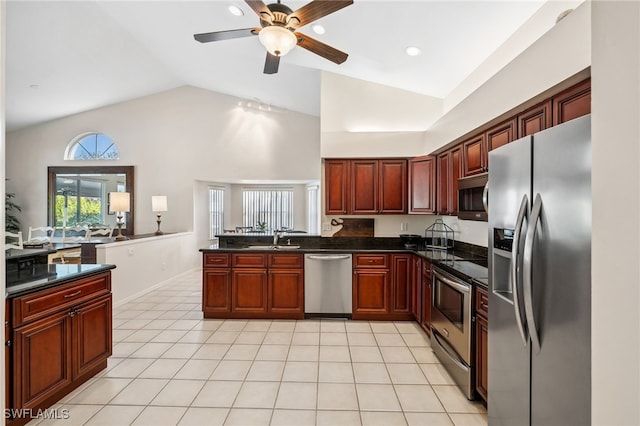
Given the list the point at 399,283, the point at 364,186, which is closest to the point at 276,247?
the point at 364,186

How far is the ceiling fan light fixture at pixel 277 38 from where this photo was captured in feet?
8.43

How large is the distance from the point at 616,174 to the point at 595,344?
0.42 m

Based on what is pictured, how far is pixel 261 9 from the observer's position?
8.00 feet

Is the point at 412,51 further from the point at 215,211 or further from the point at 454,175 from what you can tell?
the point at 215,211

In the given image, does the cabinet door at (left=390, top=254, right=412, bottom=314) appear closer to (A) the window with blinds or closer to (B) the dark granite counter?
(B) the dark granite counter

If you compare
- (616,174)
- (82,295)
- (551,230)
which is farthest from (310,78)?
(616,174)

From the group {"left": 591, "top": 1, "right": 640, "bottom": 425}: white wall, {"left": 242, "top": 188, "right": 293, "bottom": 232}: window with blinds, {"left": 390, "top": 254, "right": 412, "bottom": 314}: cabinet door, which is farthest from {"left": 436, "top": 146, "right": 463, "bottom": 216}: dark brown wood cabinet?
{"left": 242, "top": 188, "right": 293, "bottom": 232}: window with blinds

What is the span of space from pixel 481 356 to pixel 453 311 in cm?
45

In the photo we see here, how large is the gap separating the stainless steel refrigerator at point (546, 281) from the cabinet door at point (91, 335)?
2824 mm

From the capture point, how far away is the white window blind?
8215 millimetres

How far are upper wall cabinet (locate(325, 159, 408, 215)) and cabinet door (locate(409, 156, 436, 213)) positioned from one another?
13 centimetres

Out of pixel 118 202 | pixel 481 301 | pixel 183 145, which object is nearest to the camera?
pixel 481 301

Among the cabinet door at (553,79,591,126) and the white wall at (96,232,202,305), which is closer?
the cabinet door at (553,79,591,126)

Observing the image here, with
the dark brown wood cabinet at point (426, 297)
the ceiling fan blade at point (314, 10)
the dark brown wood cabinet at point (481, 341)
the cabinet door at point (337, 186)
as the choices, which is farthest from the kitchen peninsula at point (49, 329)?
the dark brown wood cabinet at point (426, 297)
